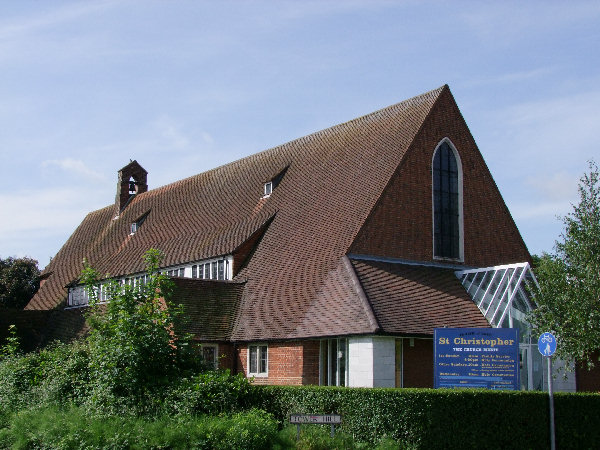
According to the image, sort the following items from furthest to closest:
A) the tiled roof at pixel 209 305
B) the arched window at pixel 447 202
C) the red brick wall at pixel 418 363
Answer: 1. the arched window at pixel 447 202
2. the tiled roof at pixel 209 305
3. the red brick wall at pixel 418 363

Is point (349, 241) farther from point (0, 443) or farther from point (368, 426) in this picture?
point (0, 443)

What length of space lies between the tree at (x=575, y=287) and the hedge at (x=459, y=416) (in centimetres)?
363

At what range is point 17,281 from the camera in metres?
54.6

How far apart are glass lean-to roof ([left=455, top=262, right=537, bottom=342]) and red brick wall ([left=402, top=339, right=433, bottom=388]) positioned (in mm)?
2359

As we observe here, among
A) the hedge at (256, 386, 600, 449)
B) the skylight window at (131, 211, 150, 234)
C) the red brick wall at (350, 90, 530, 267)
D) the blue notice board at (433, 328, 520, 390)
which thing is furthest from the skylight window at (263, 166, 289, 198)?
the hedge at (256, 386, 600, 449)

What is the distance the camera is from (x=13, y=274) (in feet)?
179

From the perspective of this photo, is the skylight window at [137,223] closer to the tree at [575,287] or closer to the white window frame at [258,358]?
the white window frame at [258,358]

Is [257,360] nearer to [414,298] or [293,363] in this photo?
[293,363]

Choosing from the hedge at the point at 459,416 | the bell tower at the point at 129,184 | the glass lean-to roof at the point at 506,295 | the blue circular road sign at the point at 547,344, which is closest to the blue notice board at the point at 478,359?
the hedge at the point at 459,416

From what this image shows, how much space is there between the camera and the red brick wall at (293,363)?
25.2m

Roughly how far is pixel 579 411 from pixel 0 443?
14.6m

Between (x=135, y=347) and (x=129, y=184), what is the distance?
31.3 meters

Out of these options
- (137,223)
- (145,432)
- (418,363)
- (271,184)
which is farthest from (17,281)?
(145,432)

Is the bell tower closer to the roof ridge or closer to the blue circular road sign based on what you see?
the roof ridge
